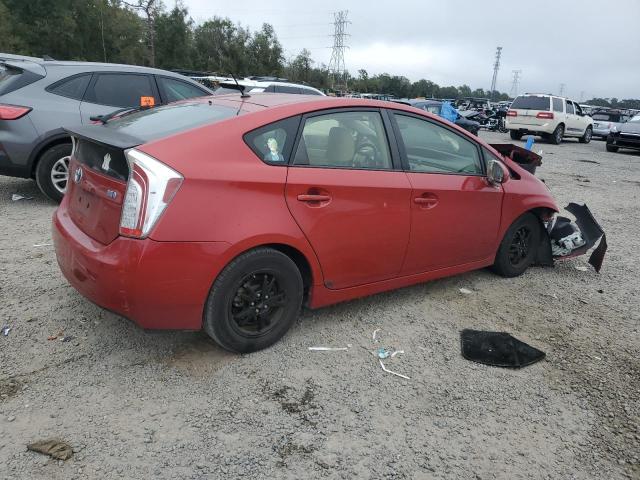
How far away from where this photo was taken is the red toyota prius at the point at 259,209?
2.75 meters

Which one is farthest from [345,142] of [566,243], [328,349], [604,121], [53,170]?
[604,121]

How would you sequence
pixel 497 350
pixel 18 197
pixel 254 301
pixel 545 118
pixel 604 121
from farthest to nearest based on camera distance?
pixel 604 121 → pixel 545 118 → pixel 18 197 → pixel 497 350 → pixel 254 301

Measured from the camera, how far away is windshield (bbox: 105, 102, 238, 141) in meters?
3.09

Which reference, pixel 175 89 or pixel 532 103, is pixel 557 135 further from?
pixel 175 89

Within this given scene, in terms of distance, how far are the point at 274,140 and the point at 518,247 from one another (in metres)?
2.85

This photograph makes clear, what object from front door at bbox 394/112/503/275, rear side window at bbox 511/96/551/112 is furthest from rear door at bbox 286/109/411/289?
rear side window at bbox 511/96/551/112

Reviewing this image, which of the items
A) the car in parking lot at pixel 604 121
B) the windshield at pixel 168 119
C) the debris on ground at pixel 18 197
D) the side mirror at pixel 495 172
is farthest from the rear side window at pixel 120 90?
the car in parking lot at pixel 604 121

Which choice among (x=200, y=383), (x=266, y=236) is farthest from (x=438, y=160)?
(x=200, y=383)

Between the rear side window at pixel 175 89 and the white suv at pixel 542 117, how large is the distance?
16495 millimetres

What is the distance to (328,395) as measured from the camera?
2.94 metres

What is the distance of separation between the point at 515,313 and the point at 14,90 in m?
5.84

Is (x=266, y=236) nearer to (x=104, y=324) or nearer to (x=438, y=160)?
(x=104, y=324)

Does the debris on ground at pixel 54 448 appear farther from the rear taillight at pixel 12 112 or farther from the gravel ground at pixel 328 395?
the rear taillight at pixel 12 112

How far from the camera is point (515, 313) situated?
4.20m
